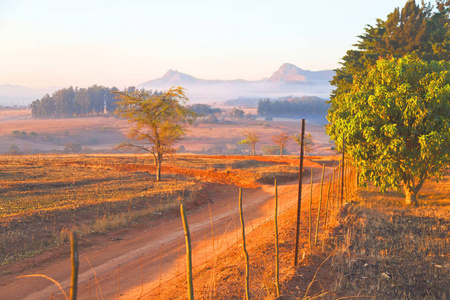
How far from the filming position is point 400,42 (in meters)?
31.2

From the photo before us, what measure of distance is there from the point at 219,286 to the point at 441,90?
44.6ft

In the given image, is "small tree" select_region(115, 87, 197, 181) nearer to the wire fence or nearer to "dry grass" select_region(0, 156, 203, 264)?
"dry grass" select_region(0, 156, 203, 264)

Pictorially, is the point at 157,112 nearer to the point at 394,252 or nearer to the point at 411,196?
the point at 411,196

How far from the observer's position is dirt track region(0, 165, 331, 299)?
372 inches

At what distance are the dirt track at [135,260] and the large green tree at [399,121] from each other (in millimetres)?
5518

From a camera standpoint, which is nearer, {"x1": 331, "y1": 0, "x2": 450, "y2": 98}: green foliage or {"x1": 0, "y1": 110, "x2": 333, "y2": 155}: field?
{"x1": 331, "y1": 0, "x2": 450, "y2": 98}: green foliage

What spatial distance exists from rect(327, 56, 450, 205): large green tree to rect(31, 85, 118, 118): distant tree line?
461 feet

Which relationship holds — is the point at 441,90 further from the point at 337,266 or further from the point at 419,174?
the point at 337,266

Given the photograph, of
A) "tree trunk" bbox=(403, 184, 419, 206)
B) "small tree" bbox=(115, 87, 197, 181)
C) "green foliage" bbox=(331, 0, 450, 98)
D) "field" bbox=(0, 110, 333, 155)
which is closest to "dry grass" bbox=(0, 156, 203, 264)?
"small tree" bbox=(115, 87, 197, 181)

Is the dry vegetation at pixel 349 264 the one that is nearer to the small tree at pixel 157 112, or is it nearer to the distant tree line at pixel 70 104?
the small tree at pixel 157 112

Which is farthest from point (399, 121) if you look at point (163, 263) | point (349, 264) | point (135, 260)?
point (135, 260)

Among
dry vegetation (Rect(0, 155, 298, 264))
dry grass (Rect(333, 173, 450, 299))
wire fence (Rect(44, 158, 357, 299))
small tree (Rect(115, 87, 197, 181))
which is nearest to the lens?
dry grass (Rect(333, 173, 450, 299))

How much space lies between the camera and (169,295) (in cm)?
871

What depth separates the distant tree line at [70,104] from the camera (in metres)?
147
